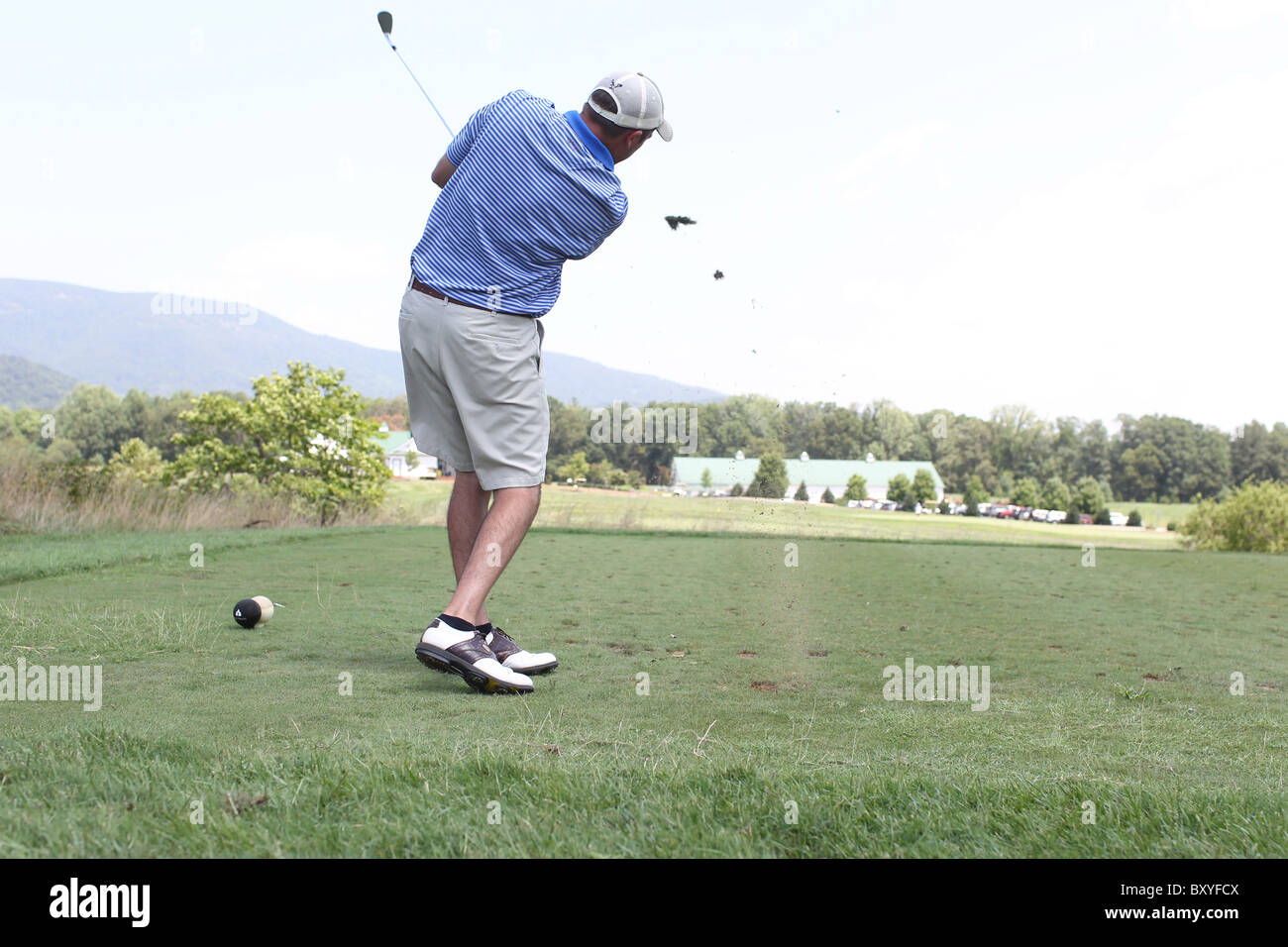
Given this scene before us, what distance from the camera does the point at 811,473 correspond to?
1354 centimetres

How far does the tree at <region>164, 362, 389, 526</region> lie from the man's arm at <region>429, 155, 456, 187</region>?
51.5ft

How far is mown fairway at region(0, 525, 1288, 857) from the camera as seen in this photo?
4.97 feet

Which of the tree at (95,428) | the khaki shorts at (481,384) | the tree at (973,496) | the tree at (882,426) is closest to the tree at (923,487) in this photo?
the tree at (973,496)

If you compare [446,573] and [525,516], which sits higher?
[525,516]

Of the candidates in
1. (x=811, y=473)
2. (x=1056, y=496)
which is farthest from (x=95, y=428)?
(x=811, y=473)

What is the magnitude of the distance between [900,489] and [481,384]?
48.9 m

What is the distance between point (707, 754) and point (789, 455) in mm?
2377

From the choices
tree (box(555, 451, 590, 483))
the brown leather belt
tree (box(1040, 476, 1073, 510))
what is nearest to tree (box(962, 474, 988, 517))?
tree (box(1040, 476, 1073, 510))

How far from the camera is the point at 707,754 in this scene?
2.03 meters

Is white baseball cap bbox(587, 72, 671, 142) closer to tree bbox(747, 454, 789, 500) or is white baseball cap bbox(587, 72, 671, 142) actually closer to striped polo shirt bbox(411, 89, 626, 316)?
striped polo shirt bbox(411, 89, 626, 316)

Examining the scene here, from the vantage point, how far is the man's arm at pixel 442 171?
10.8 ft

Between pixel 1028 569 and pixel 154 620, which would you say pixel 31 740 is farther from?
pixel 1028 569

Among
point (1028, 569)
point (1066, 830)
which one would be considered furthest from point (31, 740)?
point (1028, 569)

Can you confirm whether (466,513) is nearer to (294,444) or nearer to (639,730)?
(639,730)
